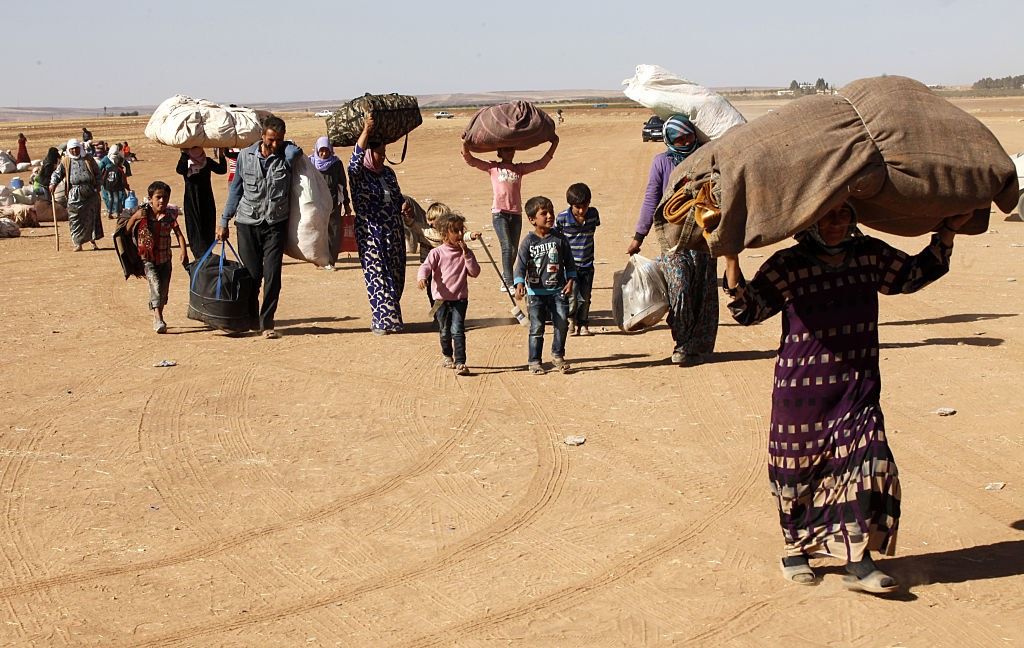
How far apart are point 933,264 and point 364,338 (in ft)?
23.1

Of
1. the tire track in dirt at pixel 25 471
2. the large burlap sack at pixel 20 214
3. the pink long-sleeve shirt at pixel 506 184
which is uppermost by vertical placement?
the pink long-sleeve shirt at pixel 506 184

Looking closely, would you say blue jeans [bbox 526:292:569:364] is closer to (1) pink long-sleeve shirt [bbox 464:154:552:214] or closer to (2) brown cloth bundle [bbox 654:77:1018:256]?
(1) pink long-sleeve shirt [bbox 464:154:552:214]

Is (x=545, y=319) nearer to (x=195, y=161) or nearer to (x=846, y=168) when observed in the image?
(x=846, y=168)

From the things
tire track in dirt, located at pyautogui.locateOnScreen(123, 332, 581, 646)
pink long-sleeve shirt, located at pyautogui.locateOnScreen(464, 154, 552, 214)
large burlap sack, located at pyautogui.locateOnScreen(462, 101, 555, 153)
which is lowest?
tire track in dirt, located at pyautogui.locateOnScreen(123, 332, 581, 646)

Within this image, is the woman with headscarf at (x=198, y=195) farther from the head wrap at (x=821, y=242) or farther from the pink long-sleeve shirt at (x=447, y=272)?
the head wrap at (x=821, y=242)

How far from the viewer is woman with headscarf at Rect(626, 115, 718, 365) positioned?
408 inches

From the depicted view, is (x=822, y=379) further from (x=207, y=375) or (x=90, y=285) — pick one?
(x=90, y=285)

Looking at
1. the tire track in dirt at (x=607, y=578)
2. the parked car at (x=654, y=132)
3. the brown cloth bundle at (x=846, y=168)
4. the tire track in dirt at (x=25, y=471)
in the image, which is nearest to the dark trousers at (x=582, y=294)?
the parked car at (x=654, y=132)

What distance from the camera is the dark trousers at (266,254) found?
1198 centimetres

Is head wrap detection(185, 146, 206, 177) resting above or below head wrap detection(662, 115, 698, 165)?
below

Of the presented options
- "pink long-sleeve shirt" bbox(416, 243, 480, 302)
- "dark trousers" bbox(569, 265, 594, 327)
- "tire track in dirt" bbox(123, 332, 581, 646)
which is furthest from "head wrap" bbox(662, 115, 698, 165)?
"tire track in dirt" bbox(123, 332, 581, 646)

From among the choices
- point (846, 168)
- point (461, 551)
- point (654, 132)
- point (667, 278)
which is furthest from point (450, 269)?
point (654, 132)

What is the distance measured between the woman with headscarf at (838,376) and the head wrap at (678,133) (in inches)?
178

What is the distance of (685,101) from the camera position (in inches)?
445
